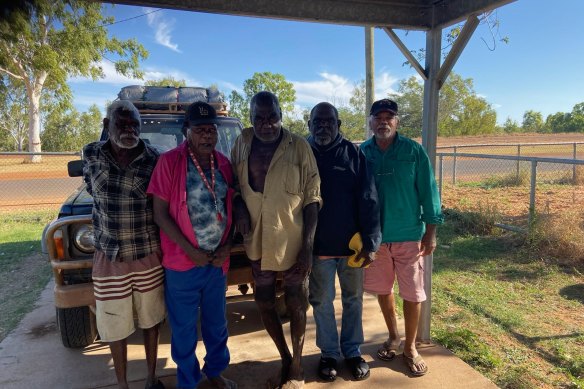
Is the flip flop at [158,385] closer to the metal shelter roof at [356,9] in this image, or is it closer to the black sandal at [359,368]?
the black sandal at [359,368]

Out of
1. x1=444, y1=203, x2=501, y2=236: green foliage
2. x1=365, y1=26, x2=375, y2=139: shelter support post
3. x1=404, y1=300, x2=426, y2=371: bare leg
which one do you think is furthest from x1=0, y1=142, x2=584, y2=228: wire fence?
x1=404, y1=300, x2=426, y2=371: bare leg

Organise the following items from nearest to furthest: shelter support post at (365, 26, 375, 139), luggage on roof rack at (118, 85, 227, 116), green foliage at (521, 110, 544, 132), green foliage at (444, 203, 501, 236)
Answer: luggage on roof rack at (118, 85, 227, 116)
green foliage at (444, 203, 501, 236)
shelter support post at (365, 26, 375, 139)
green foliage at (521, 110, 544, 132)

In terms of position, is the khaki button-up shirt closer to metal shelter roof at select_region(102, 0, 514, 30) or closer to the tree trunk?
metal shelter roof at select_region(102, 0, 514, 30)

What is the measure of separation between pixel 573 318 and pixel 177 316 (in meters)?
3.81

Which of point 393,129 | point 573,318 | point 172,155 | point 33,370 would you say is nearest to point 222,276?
point 172,155

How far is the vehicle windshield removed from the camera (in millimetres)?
4293

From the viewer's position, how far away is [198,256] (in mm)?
2512

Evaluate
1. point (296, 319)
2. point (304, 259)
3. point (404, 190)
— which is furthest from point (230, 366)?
point (404, 190)

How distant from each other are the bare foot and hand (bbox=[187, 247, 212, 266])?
3.00 feet

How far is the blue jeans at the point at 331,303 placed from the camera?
2.87 m

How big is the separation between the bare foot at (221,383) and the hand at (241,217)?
3.57 feet

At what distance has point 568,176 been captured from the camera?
1314 cm

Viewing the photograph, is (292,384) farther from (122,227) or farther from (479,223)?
(479,223)

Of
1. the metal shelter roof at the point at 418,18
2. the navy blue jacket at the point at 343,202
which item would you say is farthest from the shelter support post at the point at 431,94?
the navy blue jacket at the point at 343,202
